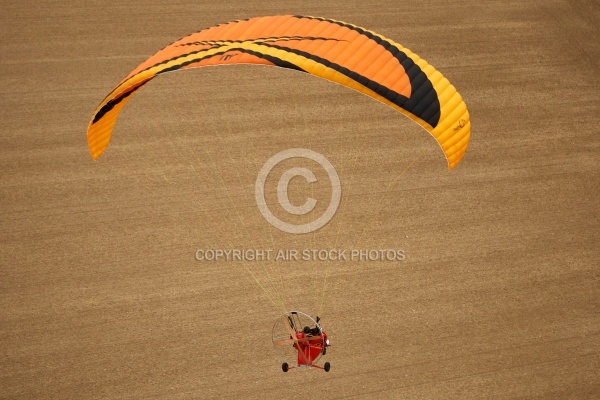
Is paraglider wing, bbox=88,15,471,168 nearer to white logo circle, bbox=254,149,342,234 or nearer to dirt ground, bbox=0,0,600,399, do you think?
dirt ground, bbox=0,0,600,399

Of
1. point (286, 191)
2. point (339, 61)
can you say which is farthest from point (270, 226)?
point (339, 61)

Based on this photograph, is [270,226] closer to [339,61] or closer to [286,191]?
[286,191]

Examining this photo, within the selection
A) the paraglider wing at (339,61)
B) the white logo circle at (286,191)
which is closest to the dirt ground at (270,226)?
the white logo circle at (286,191)

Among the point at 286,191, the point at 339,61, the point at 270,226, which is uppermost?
the point at 286,191

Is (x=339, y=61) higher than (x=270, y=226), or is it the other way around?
(x=339, y=61)

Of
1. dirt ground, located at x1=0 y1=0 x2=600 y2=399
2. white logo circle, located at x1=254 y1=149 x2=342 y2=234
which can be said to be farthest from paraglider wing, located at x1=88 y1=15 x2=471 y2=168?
white logo circle, located at x1=254 y1=149 x2=342 y2=234

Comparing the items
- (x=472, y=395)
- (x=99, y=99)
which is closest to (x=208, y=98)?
(x=99, y=99)

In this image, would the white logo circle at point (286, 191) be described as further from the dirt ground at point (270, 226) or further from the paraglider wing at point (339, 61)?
the paraglider wing at point (339, 61)
